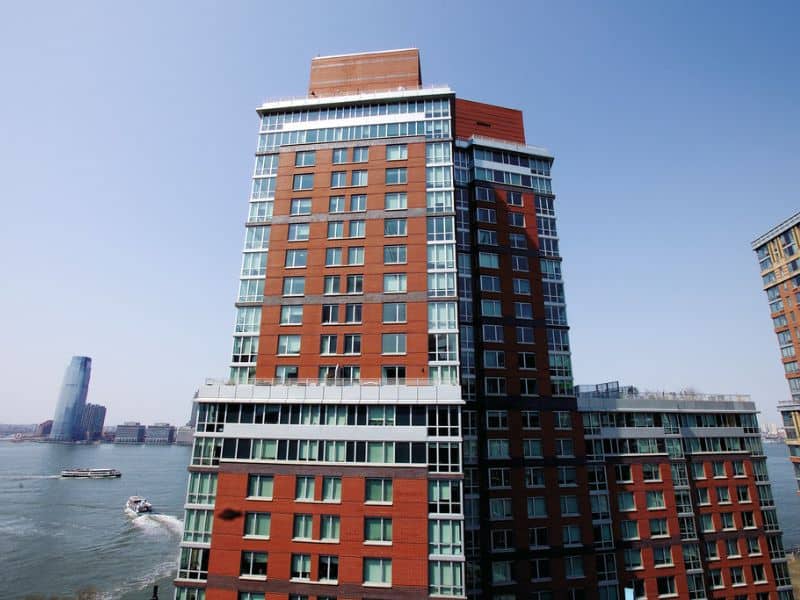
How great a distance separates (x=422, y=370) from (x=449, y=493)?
33.2ft

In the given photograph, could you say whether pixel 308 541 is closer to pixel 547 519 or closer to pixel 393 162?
pixel 547 519

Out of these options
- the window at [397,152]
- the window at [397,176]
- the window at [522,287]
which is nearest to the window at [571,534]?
the window at [522,287]

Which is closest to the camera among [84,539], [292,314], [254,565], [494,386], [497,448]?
[254,565]

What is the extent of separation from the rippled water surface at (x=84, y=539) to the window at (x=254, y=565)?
155ft

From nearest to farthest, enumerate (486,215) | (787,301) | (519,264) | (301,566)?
(301,566) → (519,264) → (486,215) → (787,301)

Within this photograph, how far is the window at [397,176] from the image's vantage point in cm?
4516

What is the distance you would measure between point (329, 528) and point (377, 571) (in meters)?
4.80

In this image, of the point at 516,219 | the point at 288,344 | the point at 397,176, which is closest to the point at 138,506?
the point at 288,344

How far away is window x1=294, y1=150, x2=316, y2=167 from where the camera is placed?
47.4 m

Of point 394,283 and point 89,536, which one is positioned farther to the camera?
point 89,536

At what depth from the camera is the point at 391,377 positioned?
3884 centimetres

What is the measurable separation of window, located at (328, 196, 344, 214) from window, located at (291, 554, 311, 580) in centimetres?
3109

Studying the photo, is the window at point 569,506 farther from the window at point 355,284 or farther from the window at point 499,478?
the window at point 355,284

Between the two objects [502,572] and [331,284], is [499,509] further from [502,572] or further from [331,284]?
[331,284]
